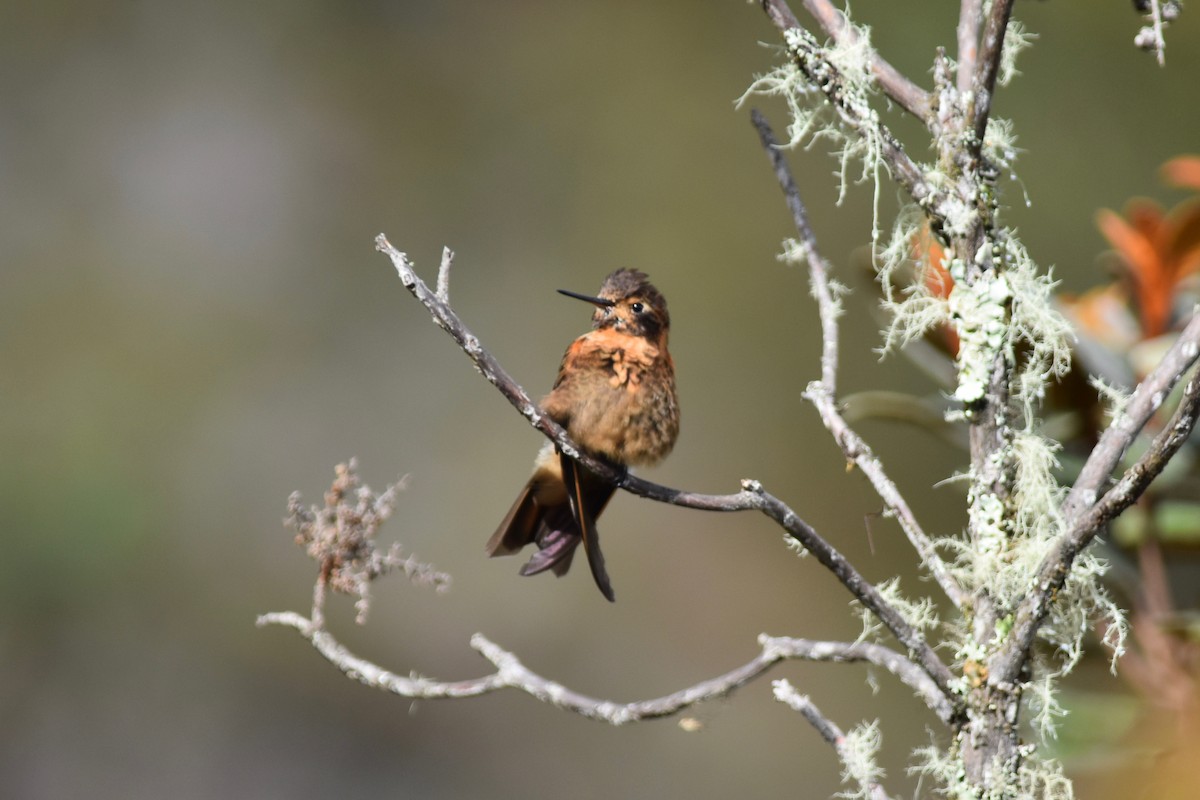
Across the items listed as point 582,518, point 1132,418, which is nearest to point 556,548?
point 582,518

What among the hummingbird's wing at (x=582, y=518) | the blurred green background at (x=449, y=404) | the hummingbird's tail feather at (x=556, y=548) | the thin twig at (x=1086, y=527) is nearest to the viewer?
the thin twig at (x=1086, y=527)

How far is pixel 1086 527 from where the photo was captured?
1.20m

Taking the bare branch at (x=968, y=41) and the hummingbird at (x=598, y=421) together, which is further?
the hummingbird at (x=598, y=421)

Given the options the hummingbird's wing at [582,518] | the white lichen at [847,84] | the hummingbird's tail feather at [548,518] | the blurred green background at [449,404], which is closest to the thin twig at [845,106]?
the white lichen at [847,84]

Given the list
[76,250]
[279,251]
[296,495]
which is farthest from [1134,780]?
[76,250]

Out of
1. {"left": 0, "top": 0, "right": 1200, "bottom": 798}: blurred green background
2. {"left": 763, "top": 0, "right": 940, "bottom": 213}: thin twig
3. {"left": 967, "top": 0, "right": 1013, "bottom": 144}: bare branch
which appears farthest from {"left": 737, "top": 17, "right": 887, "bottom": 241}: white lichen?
{"left": 0, "top": 0, "right": 1200, "bottom": 798}: blurred green background

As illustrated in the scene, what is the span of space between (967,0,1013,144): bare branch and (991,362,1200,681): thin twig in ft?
1.20

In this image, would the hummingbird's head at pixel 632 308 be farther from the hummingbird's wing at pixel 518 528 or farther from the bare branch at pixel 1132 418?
the bare branch at pixel 1132 418

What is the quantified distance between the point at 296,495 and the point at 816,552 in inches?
24.8

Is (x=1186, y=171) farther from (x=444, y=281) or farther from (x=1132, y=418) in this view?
(x=444, y=281)

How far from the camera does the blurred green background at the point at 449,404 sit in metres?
5.96

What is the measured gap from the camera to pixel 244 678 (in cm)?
644

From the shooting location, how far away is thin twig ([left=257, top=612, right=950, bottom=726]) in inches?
51.0

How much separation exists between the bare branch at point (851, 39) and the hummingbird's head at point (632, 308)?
98 cm
